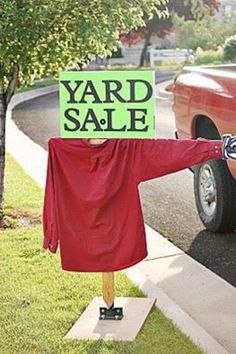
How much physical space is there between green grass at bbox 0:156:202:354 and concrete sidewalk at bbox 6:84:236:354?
0.35 feet

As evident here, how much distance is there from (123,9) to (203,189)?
180 cm

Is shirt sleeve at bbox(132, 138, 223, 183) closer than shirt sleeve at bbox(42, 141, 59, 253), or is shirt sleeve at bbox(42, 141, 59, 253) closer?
shirt sleeve at bbox(132, 138, 223, 183)

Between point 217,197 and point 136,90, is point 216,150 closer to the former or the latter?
point 136,90

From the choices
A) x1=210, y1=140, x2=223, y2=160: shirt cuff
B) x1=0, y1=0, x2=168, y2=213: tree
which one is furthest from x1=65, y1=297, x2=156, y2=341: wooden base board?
x1=0, y1=0, x2=168, y2=213: tree

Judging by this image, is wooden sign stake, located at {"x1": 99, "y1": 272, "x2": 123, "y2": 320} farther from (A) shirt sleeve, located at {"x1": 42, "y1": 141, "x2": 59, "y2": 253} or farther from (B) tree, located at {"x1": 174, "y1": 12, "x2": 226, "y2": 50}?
(B) tree, located at {"x1": 174, "y1": 12, "x2": 226, "y2": 50}

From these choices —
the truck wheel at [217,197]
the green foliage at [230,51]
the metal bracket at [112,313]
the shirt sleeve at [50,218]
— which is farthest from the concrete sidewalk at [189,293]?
the green foliage at [230,51]

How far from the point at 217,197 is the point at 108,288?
230 centimetres

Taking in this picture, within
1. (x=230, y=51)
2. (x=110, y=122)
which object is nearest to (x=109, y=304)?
(x=110, y=122)

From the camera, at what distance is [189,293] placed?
5.12 metres

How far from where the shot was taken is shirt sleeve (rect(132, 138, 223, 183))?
4109mm

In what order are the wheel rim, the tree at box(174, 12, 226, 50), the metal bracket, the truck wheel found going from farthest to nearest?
the tree at box(174, 12, 226, 50)
the wheel rim
the truck wheel
the metal bracket

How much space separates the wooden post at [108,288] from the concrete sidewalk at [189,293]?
39cm

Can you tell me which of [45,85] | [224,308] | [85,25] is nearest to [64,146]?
[224,308]

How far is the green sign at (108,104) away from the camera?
13.7 ft
